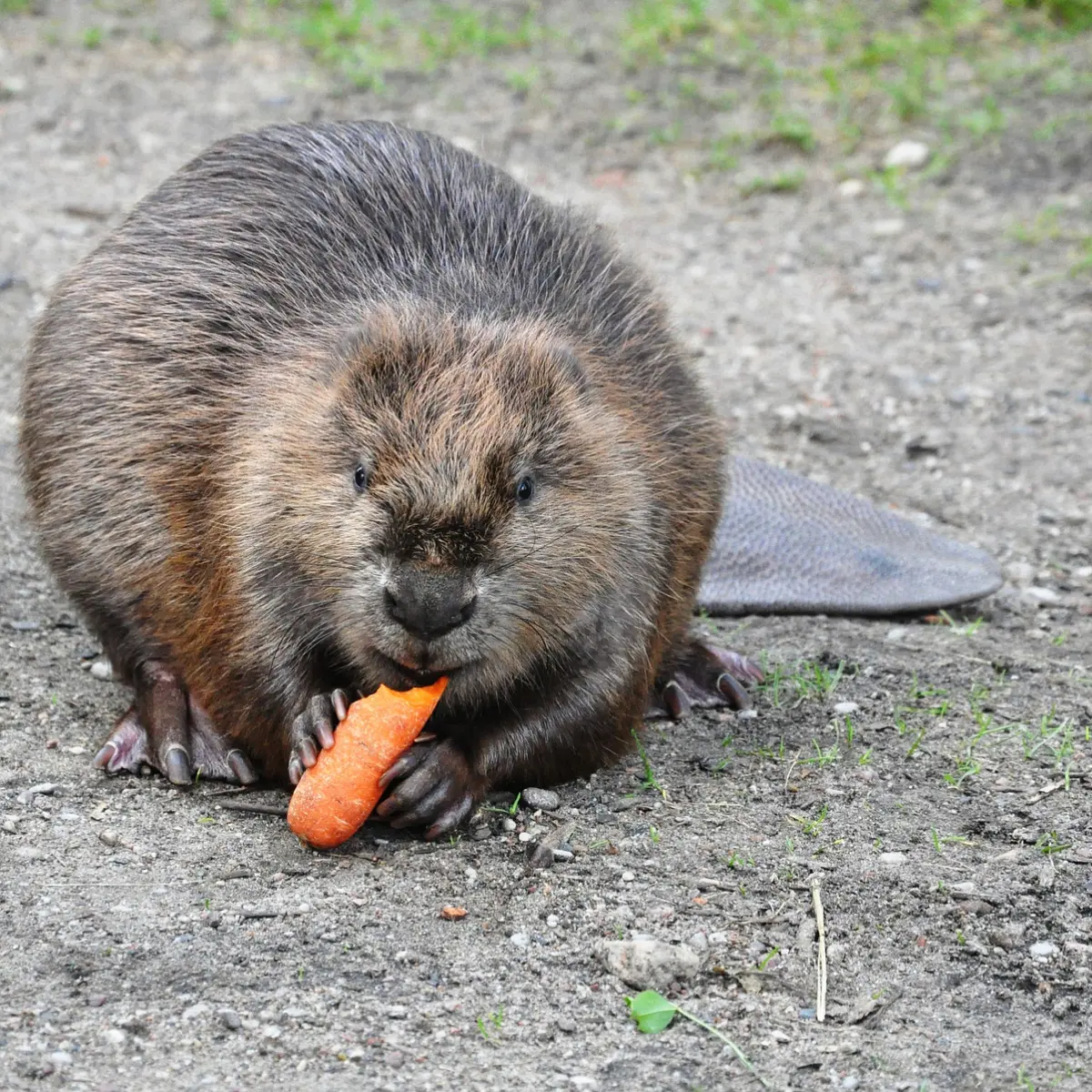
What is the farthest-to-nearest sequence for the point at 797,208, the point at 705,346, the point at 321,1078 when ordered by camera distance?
the point at 797,208, the point at 705,346, the point at 321,1078

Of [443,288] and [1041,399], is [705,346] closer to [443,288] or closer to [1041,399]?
[1041,399]

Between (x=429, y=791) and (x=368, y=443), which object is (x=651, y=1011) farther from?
(x=368, y=443)

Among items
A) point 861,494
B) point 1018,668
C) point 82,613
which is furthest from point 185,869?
point 861,494

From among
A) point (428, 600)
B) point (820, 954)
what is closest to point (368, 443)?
point (428, 600)

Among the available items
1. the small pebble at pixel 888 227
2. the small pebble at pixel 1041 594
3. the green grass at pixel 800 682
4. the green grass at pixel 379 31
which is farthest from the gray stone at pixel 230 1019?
the green grass at pixel 379 31

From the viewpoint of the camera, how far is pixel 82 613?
3.53m

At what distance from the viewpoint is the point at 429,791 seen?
2.96m

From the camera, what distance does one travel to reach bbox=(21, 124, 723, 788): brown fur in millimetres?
2725

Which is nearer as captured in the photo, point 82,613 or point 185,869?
point 185,869

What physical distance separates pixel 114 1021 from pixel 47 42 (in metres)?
6.16

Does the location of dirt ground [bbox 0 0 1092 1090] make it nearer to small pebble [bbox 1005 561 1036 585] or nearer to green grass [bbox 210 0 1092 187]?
small pebble [bbox 1005 561 1036 585]

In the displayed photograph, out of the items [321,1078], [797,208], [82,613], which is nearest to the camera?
[321,1078]

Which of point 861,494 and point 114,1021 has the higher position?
point 114,1021

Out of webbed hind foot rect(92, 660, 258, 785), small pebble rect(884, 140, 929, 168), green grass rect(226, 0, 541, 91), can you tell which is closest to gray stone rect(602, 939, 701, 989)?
webbed hind foot rect(92, 660, 258, 785)
